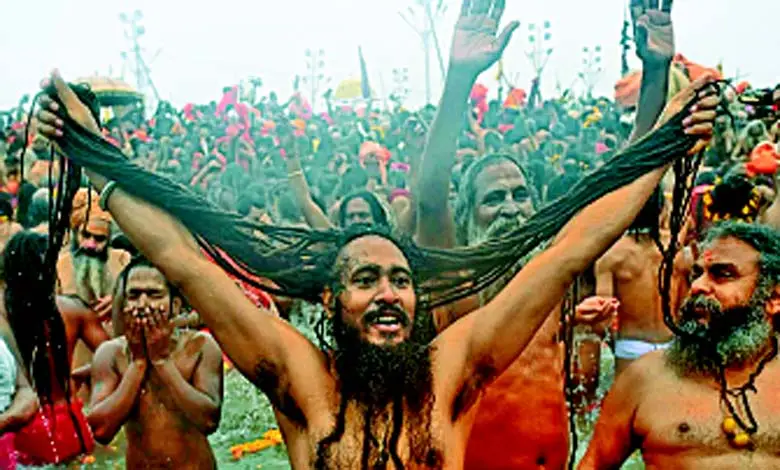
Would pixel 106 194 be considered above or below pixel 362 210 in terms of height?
above

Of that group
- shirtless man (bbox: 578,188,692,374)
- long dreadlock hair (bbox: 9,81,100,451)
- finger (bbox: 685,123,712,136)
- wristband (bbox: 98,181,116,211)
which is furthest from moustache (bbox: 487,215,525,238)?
shirtless man (bbox: 578,188,692,374)

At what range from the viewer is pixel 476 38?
3619 millimetres

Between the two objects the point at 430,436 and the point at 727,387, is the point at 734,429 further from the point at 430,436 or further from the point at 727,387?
the point at 430,436

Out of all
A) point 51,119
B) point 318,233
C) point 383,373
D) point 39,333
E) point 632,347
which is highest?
point 51,119

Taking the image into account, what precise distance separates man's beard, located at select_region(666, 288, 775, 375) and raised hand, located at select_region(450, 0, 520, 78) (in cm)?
103

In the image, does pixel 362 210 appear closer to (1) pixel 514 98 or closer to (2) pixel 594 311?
(2) pixel 594 311

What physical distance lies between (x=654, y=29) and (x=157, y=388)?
2339 mm

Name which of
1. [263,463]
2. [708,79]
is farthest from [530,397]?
[263,463]

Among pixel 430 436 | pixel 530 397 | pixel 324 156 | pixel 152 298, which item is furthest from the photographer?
pixel 324 156

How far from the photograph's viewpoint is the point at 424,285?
11.1ft

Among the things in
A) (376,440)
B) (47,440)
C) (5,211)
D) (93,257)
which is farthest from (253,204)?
(376,440)

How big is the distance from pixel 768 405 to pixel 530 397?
0.99m

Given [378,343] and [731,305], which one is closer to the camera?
[378,343]

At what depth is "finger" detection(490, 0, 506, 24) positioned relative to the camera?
363cm
